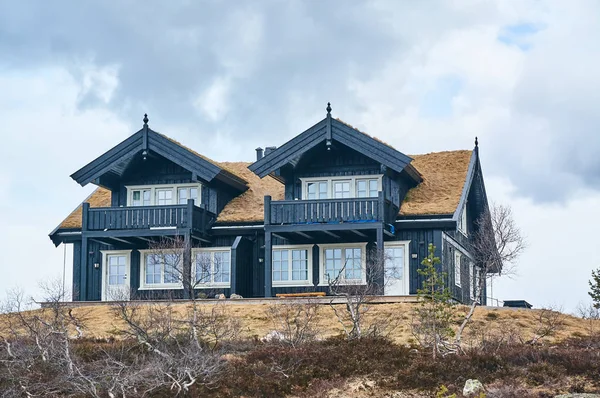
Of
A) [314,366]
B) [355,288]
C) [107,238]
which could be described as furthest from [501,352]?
[107,238]

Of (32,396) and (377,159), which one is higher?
(377,159)

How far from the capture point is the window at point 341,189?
138ft

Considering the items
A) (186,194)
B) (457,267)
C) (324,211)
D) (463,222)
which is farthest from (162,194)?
(463,222)

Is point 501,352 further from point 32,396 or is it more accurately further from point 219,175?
point 219,175

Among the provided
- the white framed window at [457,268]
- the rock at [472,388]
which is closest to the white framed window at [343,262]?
the white framed window at [457,268]

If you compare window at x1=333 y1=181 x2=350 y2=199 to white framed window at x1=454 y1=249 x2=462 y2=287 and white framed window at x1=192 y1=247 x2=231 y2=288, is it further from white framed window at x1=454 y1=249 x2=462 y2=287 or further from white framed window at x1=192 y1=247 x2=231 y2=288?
white framed window at x1=454 y1=249 x2=462 y2=287

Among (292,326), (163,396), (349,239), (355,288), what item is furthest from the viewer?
(349,239)

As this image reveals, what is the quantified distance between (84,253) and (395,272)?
1165cm

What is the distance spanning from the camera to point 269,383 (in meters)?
28.5

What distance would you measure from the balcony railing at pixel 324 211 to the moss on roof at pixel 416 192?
1.83 meters

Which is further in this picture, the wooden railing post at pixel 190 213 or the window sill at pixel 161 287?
the window sill at pixel 161 287

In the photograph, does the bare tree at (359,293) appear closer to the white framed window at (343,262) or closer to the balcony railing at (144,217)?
the white framed window at (343,262)

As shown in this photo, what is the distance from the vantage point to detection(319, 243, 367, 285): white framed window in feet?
135

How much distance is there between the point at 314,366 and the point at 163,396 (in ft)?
13.2
